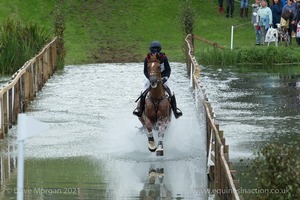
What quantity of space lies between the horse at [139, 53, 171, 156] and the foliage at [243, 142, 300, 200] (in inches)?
303

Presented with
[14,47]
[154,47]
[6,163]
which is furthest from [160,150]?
[14,47]

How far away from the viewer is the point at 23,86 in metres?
26.6

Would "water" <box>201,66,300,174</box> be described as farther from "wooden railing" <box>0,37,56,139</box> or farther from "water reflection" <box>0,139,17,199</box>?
"wooden railing" <box>0,37,56,139</box>

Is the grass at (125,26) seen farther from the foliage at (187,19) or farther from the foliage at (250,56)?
the foliage at (250,56)

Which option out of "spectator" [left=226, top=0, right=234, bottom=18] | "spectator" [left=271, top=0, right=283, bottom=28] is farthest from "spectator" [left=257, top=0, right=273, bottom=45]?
"spectator" [left=226, top=0, right=234, bottom=18]

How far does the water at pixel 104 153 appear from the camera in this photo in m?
15.9

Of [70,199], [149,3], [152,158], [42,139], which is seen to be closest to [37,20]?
[149,3]

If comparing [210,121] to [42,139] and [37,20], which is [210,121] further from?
[37,20]

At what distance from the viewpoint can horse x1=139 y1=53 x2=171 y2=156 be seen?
19.3 metres

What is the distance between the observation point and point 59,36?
38.4 m

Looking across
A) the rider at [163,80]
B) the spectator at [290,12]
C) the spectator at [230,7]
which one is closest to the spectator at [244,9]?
the spectator at [230,7]

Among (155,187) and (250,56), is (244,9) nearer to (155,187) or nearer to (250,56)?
(250,56)

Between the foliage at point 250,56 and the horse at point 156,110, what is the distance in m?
17.8

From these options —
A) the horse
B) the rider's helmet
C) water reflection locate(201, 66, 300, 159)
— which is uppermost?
the rider's helmet
